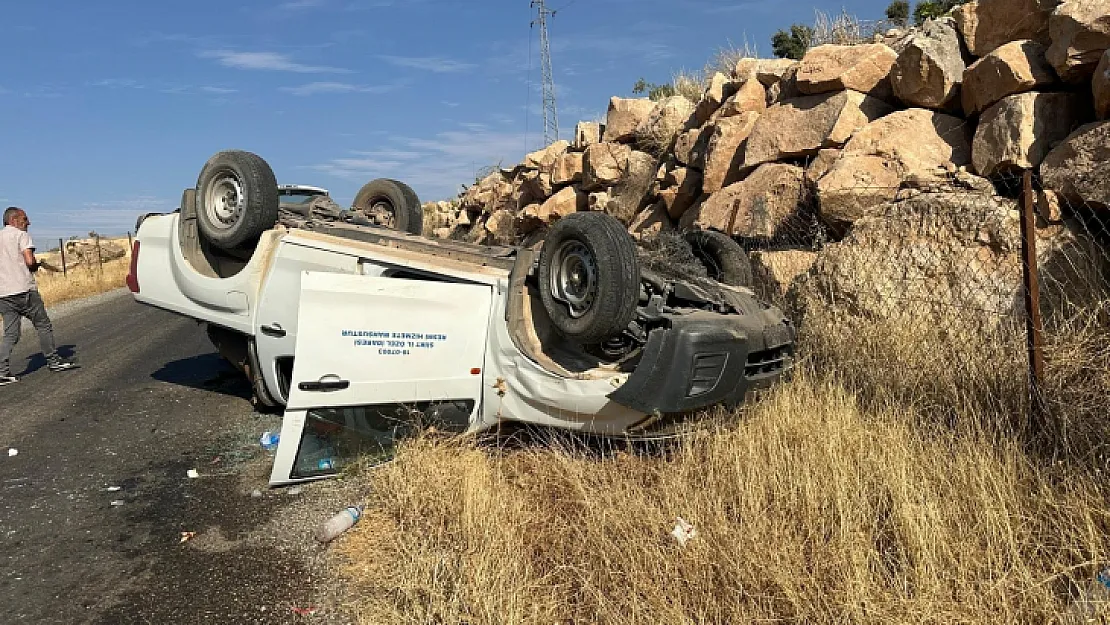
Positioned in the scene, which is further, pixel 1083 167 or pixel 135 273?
pixel 135 273

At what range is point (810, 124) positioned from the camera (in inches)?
277

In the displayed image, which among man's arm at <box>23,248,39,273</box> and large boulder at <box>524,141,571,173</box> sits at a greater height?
large boulder at <box>524,141,571,173</box>

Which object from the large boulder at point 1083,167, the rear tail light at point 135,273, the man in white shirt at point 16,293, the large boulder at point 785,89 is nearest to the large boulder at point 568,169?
the large boulder at point 785,89

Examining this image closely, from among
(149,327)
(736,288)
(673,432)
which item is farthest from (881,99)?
(149,327)

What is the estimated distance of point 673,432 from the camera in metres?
3.98

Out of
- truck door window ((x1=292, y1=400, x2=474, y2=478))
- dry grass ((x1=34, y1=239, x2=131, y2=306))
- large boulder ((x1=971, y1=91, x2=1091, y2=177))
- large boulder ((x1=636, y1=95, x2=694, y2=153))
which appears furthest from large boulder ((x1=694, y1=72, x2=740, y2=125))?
dry grass ((x1=34, y1=239, x2=131, y2=306))

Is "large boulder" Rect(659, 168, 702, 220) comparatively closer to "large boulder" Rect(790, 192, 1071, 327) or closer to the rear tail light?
"large boulder" Rect(790, 192, 1071, 327)

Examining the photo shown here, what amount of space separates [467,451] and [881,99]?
5.62 metres

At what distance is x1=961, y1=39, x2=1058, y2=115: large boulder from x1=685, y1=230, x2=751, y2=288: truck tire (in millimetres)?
2569

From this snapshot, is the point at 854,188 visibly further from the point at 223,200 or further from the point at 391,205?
the point at 223,200

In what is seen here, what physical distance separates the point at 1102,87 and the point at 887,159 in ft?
5.16

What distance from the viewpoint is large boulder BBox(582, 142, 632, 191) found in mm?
9844

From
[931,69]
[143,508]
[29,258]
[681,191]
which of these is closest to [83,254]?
[29,258]

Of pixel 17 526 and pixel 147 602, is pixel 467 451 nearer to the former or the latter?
pixel 147 602
